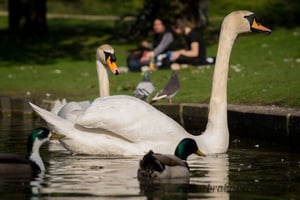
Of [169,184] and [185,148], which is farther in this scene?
[185,148]

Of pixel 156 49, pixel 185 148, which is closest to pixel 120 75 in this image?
pixel 156 49

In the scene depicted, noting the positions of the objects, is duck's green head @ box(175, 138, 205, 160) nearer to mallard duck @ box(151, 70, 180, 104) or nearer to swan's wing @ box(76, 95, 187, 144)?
swan's wing @ box(76, 95, 187, 144)

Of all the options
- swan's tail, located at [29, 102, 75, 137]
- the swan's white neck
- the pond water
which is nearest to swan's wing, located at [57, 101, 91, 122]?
the pond water

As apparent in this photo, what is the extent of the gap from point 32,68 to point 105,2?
2536 centimetres

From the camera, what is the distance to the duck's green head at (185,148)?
11492 mm

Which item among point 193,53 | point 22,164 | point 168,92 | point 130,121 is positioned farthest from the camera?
point 193,53

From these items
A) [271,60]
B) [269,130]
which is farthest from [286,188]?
[271,60]

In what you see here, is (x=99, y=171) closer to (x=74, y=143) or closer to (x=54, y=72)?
(x=74, y=143)

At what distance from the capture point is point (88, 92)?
21.2 metres

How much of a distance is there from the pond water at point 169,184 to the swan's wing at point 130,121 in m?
0.31

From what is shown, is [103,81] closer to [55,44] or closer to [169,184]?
[169,184]

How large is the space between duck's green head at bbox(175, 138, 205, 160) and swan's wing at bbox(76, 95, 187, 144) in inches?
43.9

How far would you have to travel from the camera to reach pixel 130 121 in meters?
12.8

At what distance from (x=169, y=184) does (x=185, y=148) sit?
1168 millimetres
